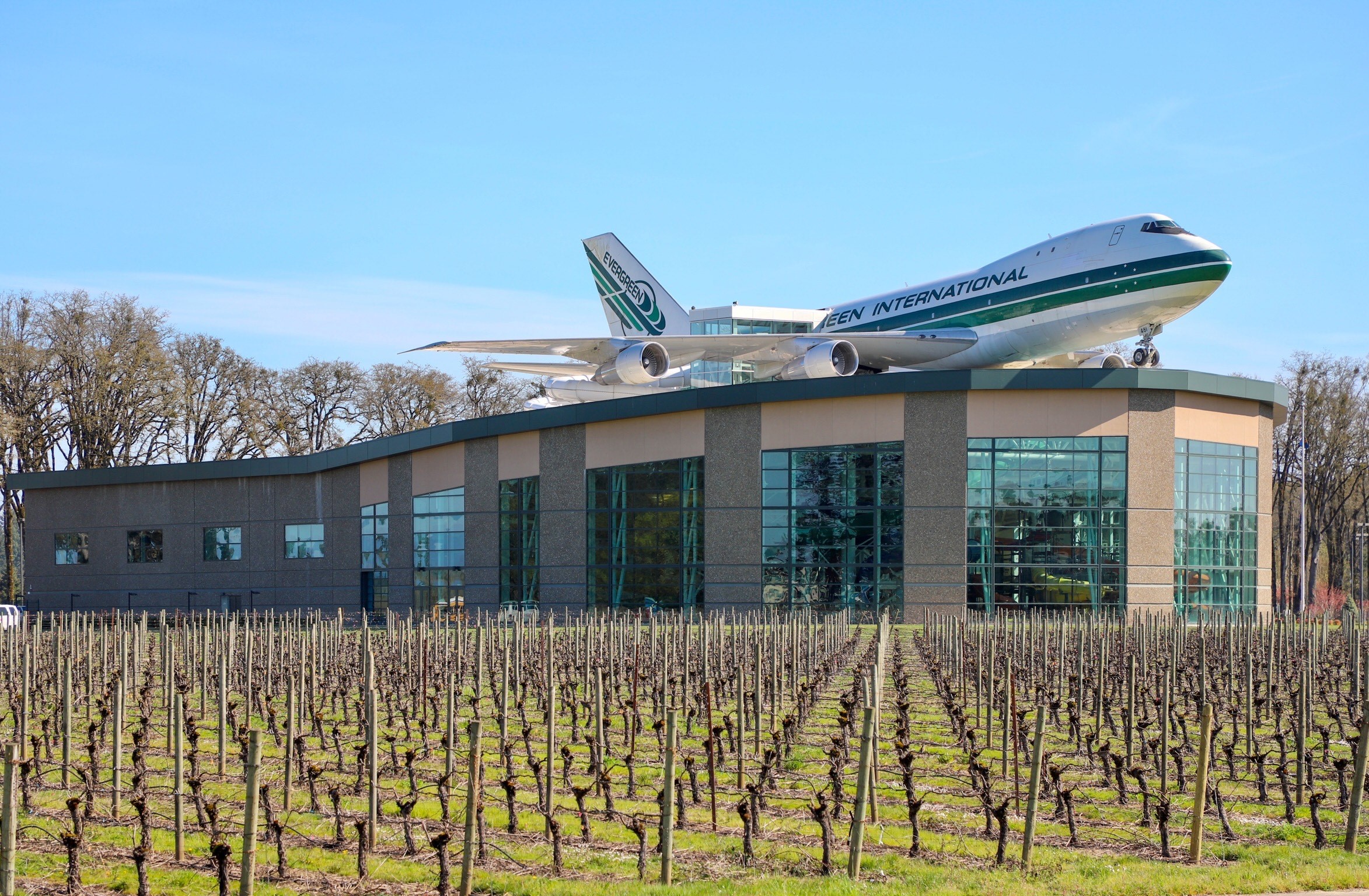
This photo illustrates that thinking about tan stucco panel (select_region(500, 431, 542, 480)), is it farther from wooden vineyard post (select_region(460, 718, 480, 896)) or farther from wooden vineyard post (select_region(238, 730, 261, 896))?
wooden vineyard post (select_region(238, 730, 261, 896))

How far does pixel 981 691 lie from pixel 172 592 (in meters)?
41.5

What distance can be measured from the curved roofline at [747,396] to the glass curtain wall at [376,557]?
214 cm

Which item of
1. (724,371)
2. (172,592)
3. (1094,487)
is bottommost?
(172,592)

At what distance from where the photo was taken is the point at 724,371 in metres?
51.6

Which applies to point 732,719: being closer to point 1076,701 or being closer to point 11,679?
point 1076,701

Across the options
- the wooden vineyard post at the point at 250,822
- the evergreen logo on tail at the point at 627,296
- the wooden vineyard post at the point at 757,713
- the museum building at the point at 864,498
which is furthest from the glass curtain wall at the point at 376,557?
the wooden vineyard post at the point at 250,822

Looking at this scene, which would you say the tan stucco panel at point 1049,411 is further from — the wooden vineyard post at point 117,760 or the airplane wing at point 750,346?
the wooden vineyard post at point 117,760

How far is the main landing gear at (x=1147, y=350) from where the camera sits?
126 feet

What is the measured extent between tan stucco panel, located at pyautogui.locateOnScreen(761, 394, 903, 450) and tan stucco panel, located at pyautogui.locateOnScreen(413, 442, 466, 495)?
1256 cm

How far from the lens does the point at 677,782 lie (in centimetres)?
1216

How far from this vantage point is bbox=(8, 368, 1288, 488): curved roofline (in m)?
38.0

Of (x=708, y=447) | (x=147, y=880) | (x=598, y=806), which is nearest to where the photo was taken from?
(x=147, y=880)

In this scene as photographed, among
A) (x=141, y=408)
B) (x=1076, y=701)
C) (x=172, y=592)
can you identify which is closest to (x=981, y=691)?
(x=1076, y=701)

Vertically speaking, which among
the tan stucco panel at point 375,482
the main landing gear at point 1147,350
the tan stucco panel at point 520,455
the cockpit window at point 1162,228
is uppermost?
the cockpit window at point 1162,228
